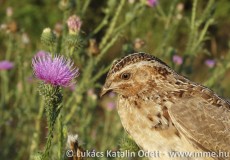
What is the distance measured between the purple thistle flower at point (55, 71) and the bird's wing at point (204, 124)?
16.8 inches

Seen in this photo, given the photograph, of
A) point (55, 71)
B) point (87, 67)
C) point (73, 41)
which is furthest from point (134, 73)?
point (87, 67)

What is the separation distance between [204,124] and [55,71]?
0.63 metres

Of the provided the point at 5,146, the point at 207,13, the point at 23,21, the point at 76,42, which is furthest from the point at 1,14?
the point at 76,42

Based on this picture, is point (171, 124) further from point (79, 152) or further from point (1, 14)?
point (1, 14)

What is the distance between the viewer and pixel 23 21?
852cm

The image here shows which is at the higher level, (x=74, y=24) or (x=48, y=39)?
(x=74, y=24)

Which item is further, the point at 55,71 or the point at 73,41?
the point at 73,41

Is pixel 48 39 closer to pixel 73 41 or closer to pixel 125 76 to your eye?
pixel 73 41

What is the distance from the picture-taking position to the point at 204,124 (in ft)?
7.61

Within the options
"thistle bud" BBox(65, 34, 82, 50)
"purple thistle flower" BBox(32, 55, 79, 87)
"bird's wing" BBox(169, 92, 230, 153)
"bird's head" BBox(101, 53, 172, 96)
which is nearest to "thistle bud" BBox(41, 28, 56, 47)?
"thistle bud" BBox(65, 34, 82, 50)

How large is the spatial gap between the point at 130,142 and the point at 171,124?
1.02 ft

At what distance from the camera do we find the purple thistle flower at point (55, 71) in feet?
7.36

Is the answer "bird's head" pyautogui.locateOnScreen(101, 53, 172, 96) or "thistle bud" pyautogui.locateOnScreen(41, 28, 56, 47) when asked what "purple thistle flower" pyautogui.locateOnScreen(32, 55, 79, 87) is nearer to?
"bird's head" pyautogui.locateOnScreen(101, 53, 172, 96)

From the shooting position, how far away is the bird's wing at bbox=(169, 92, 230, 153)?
7.52 ft
